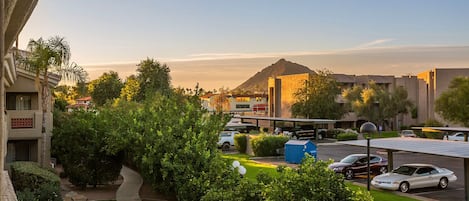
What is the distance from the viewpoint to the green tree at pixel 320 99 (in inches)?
2409

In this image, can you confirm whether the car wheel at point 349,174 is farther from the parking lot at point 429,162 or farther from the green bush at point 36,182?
the green bush at point 36,182

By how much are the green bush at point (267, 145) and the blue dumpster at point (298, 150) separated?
2.91 m

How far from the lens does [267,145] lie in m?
34.7

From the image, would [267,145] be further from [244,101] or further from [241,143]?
[244,101]

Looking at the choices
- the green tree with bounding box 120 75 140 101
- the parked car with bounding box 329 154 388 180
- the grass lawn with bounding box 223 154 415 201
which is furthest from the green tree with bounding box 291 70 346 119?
the parked car with bounding box 329 154 388 180

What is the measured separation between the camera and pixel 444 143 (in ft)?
74.5

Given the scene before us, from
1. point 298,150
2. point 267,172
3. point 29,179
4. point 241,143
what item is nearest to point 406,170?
point 298,150

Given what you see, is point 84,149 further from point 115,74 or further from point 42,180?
point 115,74

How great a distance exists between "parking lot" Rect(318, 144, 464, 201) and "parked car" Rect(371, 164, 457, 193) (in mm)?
339

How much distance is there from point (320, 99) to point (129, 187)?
43.4 meters

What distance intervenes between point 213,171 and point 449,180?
1351 centimetres

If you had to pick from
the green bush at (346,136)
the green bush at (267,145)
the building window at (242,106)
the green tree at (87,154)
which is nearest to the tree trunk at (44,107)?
the green tree at (87,154)

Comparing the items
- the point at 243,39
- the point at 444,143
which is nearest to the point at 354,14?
the point at 243,39

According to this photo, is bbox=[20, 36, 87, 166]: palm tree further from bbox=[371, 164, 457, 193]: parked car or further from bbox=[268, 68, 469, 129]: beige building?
bbox=[268, 68, 469, 129]: beige building
